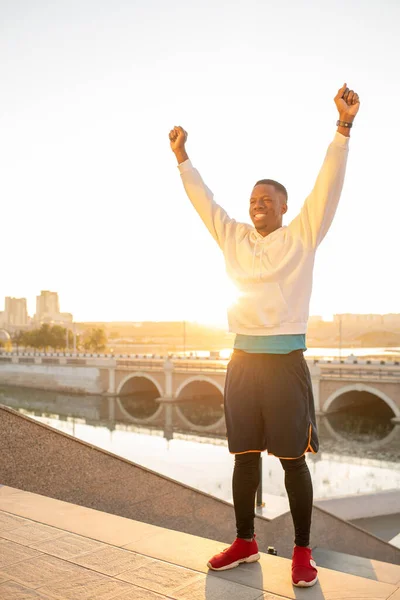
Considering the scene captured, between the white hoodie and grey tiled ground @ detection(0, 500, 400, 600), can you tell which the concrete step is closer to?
grey tiled ground @ detection(0, 500, 400, 600)

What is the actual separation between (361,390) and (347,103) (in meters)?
36.9

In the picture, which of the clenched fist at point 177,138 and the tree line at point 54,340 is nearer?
the clenched fist at point 177,138

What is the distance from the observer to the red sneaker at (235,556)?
8.90 ft

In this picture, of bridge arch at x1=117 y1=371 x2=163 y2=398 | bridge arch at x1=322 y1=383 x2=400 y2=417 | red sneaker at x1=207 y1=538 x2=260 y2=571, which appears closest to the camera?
red sneaker at x1=207 y1=538 x2=260 y2=571

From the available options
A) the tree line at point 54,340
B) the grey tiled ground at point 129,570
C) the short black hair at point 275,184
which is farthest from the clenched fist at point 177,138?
the tree line at point 54,340

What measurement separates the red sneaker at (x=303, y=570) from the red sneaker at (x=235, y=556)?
252mm

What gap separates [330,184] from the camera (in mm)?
2883

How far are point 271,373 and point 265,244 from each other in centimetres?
68

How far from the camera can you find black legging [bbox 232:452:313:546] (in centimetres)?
285

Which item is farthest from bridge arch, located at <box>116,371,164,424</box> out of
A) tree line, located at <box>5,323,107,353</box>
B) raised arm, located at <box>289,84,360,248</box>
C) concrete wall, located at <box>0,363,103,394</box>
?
raised arm, located at <box>289,84,360,248</box>

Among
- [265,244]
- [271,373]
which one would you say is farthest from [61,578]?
[265,244]

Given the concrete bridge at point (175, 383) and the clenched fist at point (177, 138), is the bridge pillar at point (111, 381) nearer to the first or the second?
the concrete bridge at point (175, 383)

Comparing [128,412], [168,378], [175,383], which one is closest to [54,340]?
[168,378]

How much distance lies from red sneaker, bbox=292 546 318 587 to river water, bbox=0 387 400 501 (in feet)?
49.2
